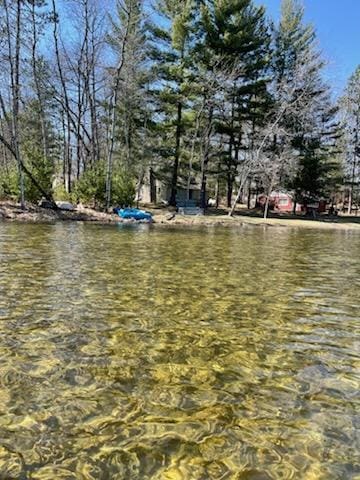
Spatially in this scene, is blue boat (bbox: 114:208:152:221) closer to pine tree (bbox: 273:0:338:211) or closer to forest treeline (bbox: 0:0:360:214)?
forest treeline (bbox: 0:0:360:214)

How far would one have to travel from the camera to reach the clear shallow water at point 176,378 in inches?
111

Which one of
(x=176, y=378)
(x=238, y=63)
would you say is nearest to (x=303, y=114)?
(x=238, y=63)

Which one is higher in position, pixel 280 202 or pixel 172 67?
pixel 172 67

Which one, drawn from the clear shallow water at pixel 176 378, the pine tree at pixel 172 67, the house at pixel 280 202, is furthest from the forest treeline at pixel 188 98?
the clear shallow water at pixel 176 378

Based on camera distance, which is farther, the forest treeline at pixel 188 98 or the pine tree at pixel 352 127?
the pine tree at pixel 352 127

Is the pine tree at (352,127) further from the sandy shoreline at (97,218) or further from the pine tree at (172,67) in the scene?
the pine tree at (172,67)

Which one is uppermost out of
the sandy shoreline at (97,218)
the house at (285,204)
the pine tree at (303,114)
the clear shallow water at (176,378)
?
the pine tree at (303,114)

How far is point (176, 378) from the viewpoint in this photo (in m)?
4.05

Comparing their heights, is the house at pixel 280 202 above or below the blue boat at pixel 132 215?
above

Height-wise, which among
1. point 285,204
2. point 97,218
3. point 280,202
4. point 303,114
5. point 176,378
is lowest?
point 176,378

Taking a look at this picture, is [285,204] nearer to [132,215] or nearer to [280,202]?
[280,202]

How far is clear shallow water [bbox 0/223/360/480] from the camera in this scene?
111 inches

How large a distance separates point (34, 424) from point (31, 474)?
57cm

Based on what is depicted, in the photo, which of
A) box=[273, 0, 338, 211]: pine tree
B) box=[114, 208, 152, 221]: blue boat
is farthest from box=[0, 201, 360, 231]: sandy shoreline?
box=[273, 0, 338, 211]: pine tree
